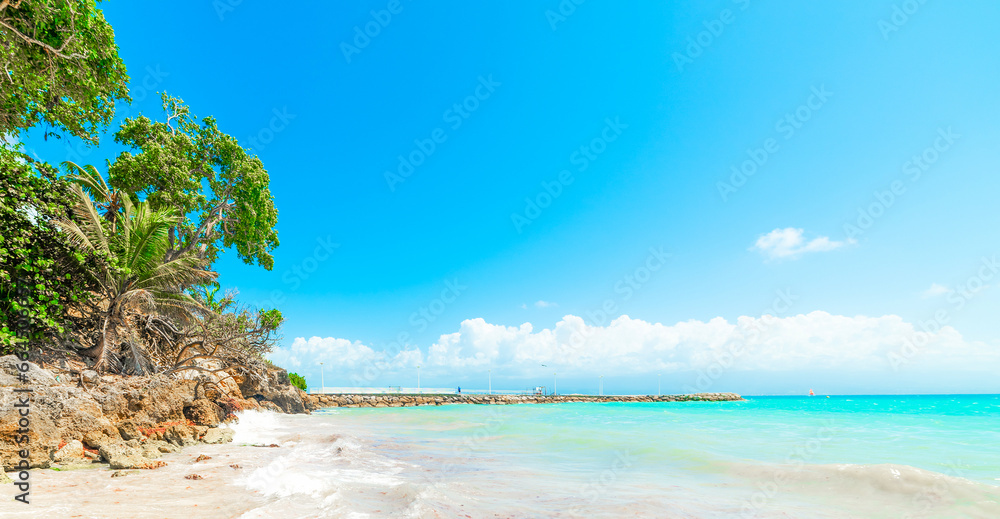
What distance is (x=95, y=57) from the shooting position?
33.3 ft

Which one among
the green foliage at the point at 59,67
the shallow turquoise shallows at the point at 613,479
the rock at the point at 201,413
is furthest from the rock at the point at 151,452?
the green foliage at the point at 59,67

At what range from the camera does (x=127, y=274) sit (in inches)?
412

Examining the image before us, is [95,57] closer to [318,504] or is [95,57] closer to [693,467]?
[318,504]

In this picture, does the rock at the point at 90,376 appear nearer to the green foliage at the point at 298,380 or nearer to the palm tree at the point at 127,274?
the palm tree at the point at 127,274

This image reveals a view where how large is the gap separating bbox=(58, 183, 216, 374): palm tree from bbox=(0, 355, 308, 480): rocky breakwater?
1012mm

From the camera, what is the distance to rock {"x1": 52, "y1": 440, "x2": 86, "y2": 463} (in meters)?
6.15

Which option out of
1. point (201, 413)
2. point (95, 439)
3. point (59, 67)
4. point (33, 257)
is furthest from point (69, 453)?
point (59, 67)

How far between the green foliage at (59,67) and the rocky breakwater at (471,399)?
25.9m

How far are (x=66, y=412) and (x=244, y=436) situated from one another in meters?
5.63

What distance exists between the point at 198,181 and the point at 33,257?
939cm

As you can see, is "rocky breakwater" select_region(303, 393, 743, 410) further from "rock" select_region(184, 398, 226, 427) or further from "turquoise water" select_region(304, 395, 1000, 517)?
"turquoise water" select_region(304, 395, 1000, 517)

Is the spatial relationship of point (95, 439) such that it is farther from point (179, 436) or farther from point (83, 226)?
point (83, 226)

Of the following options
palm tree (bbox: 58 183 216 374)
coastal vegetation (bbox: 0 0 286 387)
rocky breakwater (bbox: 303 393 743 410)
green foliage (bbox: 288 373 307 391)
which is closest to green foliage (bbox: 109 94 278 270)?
coastal vegetation (bbox: 0 0 286 387)

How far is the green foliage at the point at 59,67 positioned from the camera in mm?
8455
